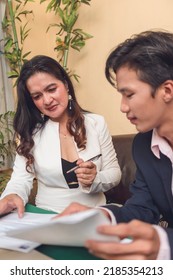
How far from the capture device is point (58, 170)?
5.07 feet

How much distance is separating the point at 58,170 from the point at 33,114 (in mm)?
368

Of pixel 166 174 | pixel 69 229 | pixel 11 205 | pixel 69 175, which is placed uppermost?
pixel 69 229

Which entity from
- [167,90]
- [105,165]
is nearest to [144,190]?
[167,90]

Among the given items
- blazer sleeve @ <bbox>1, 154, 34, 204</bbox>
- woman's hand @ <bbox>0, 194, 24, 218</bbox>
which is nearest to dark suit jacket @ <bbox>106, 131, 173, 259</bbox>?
woman's hand @ <bbox>0, 194, 24, 218</bbox>

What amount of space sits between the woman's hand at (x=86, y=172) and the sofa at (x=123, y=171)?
19.7 inches

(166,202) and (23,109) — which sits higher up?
(23,109)

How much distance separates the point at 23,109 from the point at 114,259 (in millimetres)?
1190

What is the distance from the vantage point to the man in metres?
0.61

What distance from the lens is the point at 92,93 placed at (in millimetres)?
2699

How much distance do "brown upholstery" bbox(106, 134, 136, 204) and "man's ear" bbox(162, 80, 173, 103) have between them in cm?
90

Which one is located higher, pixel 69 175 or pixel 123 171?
pixel 69 175

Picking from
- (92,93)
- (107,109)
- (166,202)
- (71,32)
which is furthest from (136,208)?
(71,32)

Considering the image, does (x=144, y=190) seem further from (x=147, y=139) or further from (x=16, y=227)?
(x=16, y=227)
